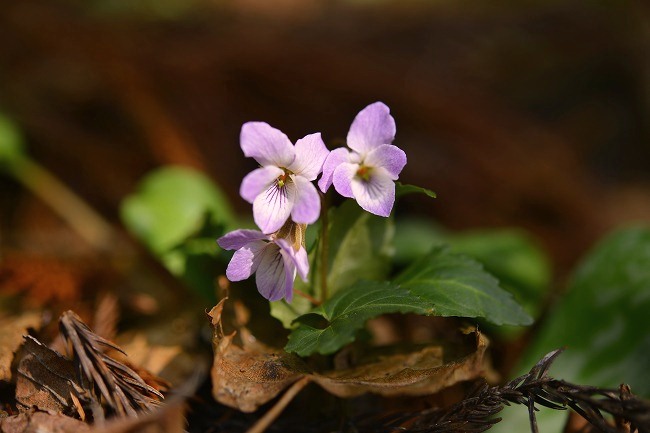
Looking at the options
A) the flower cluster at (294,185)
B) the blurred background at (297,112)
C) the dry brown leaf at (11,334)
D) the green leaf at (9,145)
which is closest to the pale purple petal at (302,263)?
the flower cluster at (294,185)

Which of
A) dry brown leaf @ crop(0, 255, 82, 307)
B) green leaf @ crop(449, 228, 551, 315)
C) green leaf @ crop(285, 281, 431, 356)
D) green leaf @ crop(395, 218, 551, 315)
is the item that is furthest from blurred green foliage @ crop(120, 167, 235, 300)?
green leaf @ crop(449, 228, 551, 315)

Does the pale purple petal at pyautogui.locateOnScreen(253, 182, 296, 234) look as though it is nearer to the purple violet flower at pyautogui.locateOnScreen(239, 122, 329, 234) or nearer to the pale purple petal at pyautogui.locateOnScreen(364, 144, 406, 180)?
the purple violet flower at pyautogui.locateOnScreen(239, 122, 329, 234)

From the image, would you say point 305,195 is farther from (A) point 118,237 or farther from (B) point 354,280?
(A) point 118,237

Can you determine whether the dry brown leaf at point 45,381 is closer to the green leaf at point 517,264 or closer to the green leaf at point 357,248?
the green leaf at point 357,248

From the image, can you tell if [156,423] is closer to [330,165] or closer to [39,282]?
[330,165]

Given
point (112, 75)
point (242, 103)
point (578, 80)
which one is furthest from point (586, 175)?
point (112, 75)

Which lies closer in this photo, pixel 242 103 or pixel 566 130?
pixel 242 103
